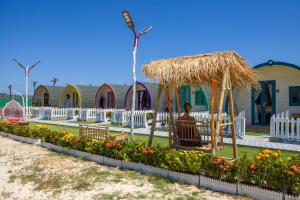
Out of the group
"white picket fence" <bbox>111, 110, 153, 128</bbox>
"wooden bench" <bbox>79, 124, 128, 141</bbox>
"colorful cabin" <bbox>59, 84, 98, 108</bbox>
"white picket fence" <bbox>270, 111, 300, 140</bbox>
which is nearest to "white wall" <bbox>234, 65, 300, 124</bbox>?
"white picket fence" <bbox>270, 111, 300, 140</bbox>

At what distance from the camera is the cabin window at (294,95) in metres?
16.7

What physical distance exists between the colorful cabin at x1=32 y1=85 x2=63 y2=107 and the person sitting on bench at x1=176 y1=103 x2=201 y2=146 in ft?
100

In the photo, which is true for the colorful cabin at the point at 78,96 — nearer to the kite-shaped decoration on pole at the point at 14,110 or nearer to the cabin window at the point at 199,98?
the kite-shaped decoration on pole at the point at 14,110

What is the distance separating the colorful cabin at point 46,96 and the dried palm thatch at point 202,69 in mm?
30611

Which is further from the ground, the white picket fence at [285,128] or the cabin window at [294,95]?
the cabin window at [294,95]

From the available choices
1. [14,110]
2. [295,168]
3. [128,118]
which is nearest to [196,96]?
[128,118]

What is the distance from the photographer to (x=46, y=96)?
3912 cm

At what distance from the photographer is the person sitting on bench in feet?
29.4

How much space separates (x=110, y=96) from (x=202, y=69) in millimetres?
23476

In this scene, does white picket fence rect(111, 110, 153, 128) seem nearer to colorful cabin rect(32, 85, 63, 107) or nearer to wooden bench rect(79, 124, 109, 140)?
wooden bench rect(79, 124, 109, 140)

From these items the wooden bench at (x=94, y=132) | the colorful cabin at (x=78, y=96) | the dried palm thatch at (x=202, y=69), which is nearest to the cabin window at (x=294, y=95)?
the dried palm thatch at (x=202, y=69)

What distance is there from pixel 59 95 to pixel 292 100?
2828cm

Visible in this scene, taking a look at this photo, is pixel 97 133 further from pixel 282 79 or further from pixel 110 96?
pixel 110 96

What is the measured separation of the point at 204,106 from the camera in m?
23.0
